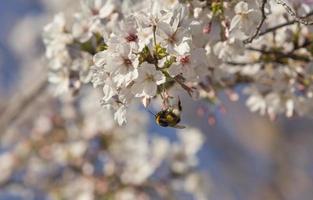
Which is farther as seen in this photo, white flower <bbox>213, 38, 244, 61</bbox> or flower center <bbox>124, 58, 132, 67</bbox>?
white flower <bbox>213, 38, 244, 61</bbox>

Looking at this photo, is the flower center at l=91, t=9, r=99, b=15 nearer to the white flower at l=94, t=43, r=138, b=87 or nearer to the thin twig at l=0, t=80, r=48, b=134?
the white flower at l=94, t=43, r=138, b=87

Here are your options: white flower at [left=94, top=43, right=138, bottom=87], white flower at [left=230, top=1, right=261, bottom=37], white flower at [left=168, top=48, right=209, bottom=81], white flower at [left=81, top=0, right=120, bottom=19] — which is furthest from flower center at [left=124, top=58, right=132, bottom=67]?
white flower at [left=81, top=0, right=120, bottom=19]

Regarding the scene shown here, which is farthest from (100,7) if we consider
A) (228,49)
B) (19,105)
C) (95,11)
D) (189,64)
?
(19,105)

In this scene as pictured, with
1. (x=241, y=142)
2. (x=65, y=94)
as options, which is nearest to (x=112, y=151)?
(x=65, y=94)

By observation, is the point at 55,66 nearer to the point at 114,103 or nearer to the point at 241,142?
the point at 114,103

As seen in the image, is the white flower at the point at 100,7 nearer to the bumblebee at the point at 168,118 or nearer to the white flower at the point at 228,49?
the white flower at the point at 228,49

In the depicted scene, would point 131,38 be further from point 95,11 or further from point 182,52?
point 95,11
